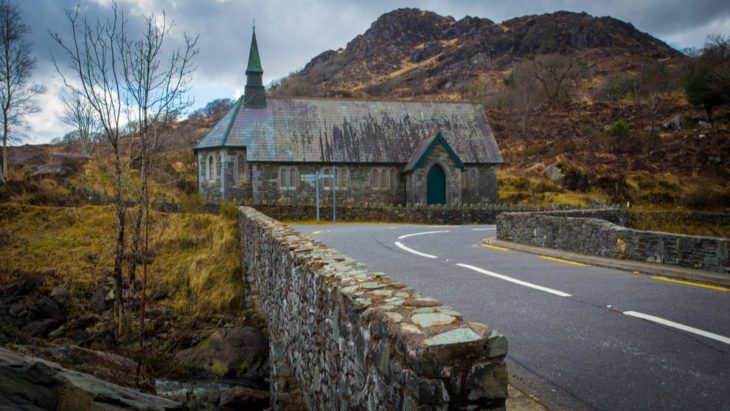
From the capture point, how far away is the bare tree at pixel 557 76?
85.1m

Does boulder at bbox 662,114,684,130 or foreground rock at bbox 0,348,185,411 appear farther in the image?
boulder at bbox 662,114,684,130

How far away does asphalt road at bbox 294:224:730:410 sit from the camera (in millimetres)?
4629

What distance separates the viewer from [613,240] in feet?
43.1

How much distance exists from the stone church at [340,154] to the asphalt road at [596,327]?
83.6ft

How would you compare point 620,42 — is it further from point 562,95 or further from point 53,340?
point 53,340

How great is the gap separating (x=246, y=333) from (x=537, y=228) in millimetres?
9774

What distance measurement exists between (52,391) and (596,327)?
645 centimetres

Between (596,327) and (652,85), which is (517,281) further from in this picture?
(652,85)

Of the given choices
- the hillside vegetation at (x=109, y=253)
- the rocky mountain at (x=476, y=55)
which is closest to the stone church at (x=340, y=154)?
the hillside vegetation at (x=109, y=253)

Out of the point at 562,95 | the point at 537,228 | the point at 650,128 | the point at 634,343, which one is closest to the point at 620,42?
the point at 562,95

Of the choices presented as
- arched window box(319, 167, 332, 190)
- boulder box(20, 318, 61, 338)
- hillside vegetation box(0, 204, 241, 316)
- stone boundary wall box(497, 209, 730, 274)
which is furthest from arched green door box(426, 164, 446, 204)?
boulder box(20, 318, 61, 338)

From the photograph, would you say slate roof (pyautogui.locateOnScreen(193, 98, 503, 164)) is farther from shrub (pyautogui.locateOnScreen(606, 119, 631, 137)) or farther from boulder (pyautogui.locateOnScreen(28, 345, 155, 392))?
boulder (pyautogui.locateOnScreen(28, 345, 155, 392))

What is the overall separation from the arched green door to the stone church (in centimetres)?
8

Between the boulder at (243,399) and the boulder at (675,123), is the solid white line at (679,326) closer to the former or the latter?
the boulder at (243,399)
